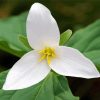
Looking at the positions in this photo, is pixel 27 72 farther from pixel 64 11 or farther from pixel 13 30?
A: pixel 64 11

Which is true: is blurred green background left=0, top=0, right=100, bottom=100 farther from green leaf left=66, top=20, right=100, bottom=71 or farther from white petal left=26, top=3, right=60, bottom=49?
white petal left=26, top=3, right=60, bottom=49

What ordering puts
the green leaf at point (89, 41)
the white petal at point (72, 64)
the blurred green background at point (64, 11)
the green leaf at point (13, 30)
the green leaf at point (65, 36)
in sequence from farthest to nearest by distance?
the blurred green background at point (64, 11), the green leaf at point (13, 30), the green leaf at point (89, 41), the green leaf at point (65, 36), the white petal at point (72, 64)

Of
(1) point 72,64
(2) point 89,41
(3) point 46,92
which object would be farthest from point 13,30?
(1) point 72,64

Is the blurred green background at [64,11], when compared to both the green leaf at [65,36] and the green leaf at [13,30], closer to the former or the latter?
the green leaf at [13,30]

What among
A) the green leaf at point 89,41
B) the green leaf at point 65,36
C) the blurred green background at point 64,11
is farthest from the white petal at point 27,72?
the blurred green background at point 64,11

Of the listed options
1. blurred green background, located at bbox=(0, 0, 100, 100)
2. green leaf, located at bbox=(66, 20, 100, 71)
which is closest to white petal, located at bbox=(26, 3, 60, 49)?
green leaf, located at bbox=(66, 20, 100, 71)

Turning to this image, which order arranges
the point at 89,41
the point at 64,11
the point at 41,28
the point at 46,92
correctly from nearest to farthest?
the point at 41,28, the point at 46,92, the point at 89,41, the point at 64,11
